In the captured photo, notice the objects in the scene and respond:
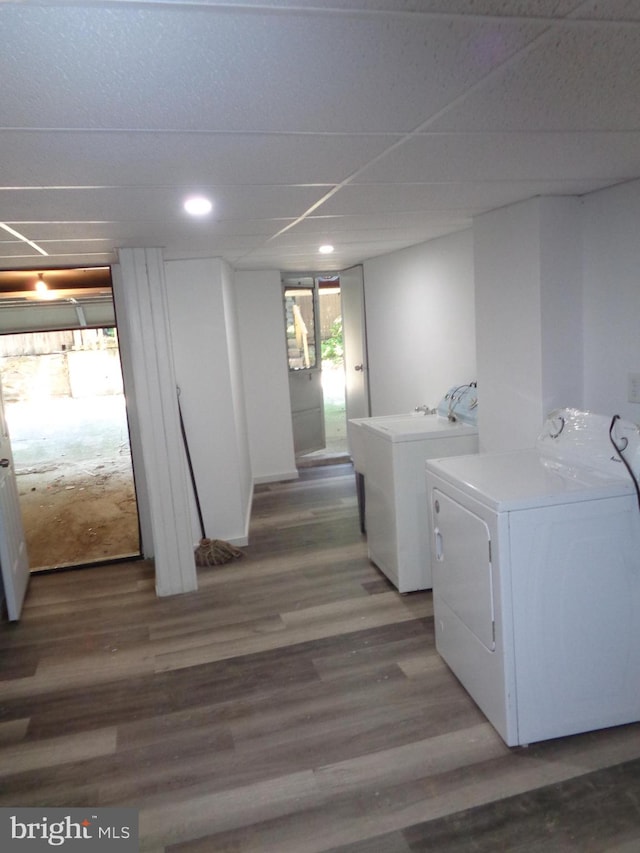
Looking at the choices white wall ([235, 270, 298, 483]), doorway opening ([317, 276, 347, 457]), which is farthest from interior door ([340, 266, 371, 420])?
doorway opening ([317, 276, 347, 457])

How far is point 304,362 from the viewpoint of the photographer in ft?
21.7

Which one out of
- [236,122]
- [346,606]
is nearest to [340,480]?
[346,606]

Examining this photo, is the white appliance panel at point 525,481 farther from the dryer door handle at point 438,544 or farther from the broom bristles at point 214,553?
the broom bristles at point 214,553

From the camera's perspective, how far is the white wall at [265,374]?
18.5ft

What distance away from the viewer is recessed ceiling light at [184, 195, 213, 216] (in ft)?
7.20

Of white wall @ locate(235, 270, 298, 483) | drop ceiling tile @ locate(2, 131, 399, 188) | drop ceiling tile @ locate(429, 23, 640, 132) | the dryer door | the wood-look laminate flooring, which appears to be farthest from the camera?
white wall @ locate(235, 270, 298, 483)

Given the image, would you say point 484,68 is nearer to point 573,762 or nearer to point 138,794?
point 573,762

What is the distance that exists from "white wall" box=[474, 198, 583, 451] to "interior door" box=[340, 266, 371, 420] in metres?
2.77

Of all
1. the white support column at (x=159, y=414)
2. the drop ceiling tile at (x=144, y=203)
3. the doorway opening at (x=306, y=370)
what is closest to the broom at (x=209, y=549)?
the white support column at (x=159, y=414)

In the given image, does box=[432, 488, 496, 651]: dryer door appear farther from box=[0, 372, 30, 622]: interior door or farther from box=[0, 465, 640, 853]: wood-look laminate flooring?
box=[0, 372, 30, 622]: interior door

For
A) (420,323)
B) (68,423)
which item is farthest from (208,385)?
(68,423)

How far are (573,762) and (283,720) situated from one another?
3.49 ft

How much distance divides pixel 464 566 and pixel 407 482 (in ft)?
3.21

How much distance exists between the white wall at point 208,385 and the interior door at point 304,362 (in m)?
2.11
